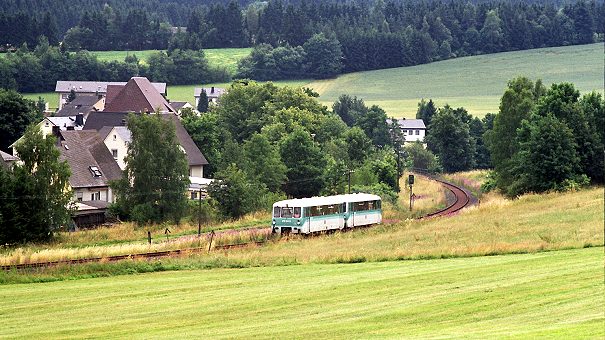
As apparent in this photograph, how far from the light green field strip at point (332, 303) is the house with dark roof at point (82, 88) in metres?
101

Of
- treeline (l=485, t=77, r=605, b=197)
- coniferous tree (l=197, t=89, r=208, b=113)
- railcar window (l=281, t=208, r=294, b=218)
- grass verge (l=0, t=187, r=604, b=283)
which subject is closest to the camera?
grass verge (l=0, t=187, r=604, b=283)

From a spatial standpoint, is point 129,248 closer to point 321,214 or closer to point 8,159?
point 321,214

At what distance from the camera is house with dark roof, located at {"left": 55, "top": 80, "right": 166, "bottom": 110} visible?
5497 inches

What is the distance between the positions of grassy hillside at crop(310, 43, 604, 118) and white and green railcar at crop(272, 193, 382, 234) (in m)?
92.0

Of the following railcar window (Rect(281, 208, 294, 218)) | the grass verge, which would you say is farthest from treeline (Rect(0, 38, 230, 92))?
the grass verge

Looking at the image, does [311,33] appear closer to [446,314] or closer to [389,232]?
[389,232]

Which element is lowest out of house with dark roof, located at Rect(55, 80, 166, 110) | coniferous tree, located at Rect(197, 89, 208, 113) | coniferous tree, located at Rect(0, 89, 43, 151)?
coniferous tree, located at Rect(0, 89, 43, 151)

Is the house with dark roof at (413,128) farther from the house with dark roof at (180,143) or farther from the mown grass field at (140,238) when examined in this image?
the mown grass field at (140,238)

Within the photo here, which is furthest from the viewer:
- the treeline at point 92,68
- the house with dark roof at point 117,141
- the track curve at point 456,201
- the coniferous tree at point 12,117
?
the treeline at point 92,68

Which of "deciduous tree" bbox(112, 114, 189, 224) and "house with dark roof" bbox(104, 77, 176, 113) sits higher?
"house with dark roof" bbox(104, 77, 176, 113)

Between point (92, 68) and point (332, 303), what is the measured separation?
4808 inches

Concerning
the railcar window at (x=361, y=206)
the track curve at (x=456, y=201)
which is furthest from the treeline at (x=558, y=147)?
the railcar window at (x=361, y=206)

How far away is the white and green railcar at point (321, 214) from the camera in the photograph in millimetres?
57125

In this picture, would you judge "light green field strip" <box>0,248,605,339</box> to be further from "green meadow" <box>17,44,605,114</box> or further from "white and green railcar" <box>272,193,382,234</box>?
"green meadow" <box>17,44,605,114</box>
